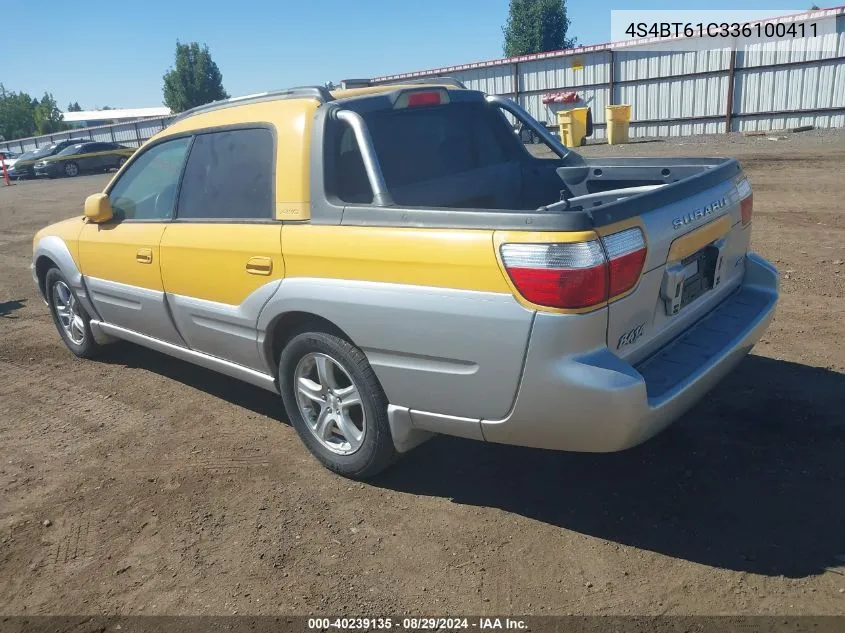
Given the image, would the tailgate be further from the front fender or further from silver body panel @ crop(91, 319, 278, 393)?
the front fender

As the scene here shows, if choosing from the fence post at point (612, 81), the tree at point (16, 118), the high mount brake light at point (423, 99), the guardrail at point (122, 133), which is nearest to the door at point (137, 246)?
the high mount brake light at point (423, 99)

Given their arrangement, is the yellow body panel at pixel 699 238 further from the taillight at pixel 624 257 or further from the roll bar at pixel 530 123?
the roll bar at pixel 530 123

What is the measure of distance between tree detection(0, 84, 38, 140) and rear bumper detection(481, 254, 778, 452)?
84.5 metres

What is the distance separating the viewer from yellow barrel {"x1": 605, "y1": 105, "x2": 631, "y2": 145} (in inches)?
841

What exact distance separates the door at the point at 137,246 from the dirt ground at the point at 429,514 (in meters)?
0.66

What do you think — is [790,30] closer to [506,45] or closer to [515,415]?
[515,415]

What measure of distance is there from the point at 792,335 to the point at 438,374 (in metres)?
3.28

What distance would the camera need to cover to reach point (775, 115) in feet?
69.0

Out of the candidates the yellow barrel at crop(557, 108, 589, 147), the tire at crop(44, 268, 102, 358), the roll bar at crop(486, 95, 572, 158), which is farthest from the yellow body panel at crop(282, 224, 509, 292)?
the yellow barrel at crop(557, 108, 589, 147)

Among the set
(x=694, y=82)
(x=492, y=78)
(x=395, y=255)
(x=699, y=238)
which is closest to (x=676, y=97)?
(x=694, y=82)

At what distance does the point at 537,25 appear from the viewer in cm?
6169

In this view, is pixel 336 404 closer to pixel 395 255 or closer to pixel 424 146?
pixel 395 255

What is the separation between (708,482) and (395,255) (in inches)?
72.2

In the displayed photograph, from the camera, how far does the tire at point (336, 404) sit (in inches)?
127
